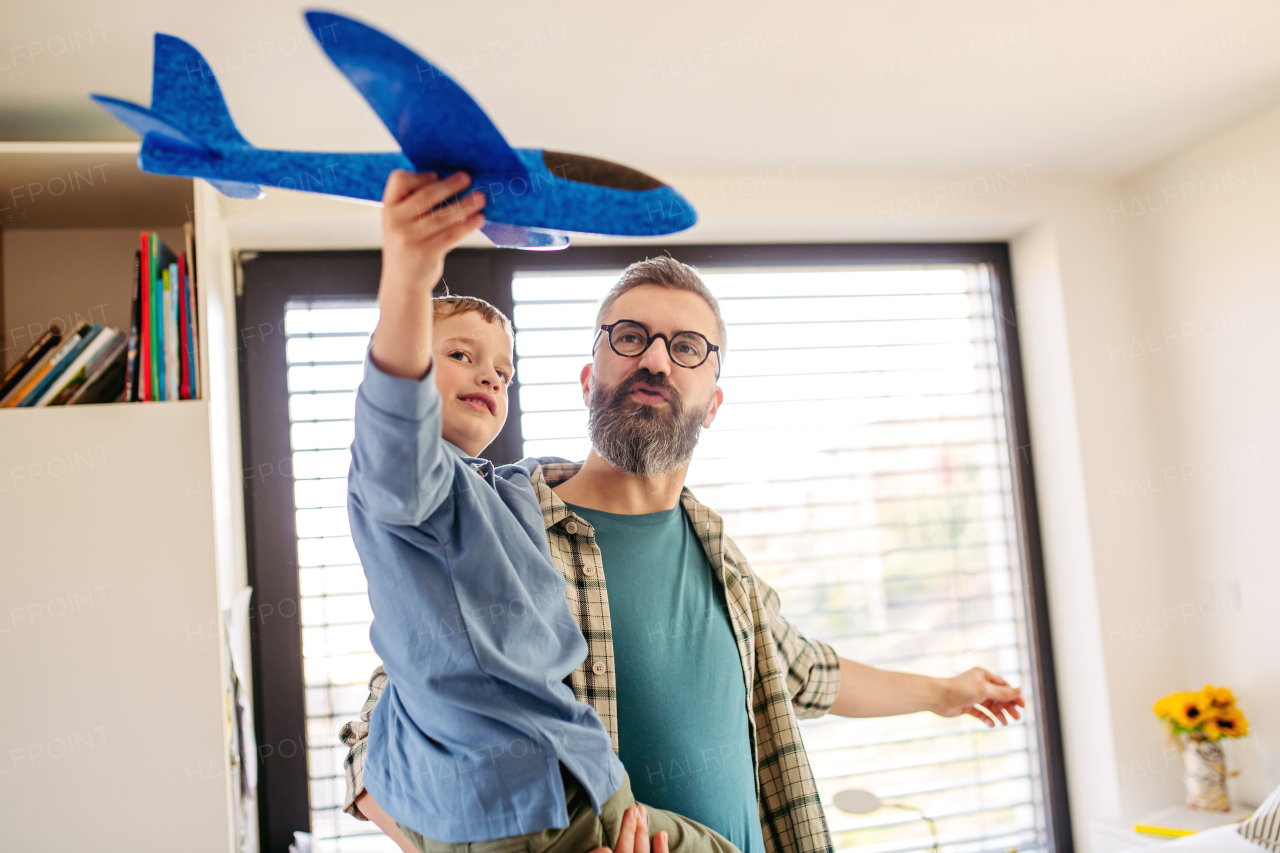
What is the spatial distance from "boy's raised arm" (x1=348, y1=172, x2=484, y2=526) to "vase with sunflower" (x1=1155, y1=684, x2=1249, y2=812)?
2416 millimetres

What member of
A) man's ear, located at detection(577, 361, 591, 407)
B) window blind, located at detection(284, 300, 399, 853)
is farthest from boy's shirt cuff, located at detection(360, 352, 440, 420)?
window blind, located at detection(284, 300, 399, 853)

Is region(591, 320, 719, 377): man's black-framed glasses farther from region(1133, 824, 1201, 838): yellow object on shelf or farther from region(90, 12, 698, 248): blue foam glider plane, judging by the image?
region(1133, 824, 1201, 838): yellow object on shelf

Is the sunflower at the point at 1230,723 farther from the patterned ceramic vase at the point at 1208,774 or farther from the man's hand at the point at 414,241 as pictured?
the man's hand at the point at 414,241

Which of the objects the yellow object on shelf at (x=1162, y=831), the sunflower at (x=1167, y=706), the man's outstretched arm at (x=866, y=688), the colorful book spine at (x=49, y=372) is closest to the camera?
the man's outstretched arm at (x=866, y=688)

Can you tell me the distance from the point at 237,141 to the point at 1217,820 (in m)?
2.82

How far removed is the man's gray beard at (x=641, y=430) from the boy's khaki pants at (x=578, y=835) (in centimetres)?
42

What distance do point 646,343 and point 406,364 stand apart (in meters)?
0.57

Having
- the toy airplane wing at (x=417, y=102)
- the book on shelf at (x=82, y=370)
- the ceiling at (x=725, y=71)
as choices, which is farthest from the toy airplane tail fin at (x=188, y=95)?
the book on shelf at (x=82, y=370)

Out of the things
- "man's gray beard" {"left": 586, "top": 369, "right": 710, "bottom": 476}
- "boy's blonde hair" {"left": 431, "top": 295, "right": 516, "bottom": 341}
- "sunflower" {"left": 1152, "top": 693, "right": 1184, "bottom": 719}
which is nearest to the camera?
"boy's blonde hair" {"left": 431, "top": 295, "right": 516, "bottom": 341}

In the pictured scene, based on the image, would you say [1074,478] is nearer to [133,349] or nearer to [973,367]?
[973,367]

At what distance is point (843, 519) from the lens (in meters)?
2.59

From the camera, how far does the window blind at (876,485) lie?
2477 millimetres

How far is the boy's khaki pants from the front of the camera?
31.7 inches

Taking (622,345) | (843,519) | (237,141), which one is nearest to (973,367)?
(843,519)
